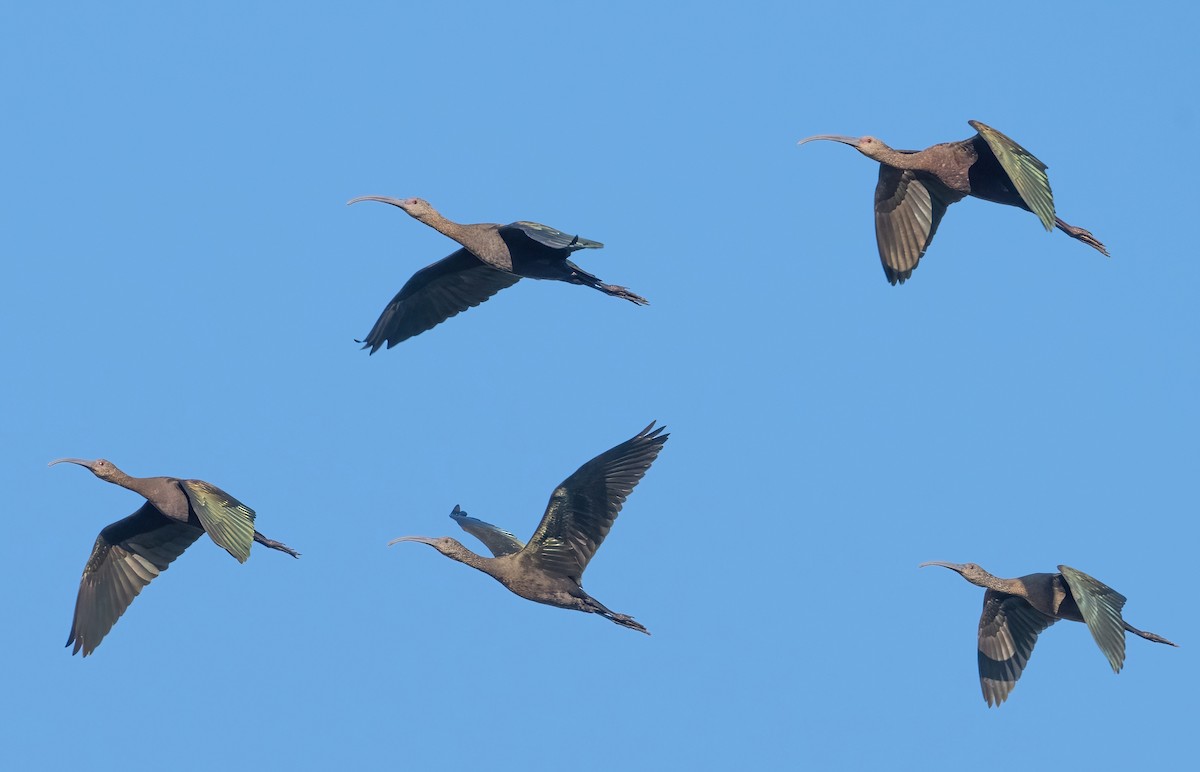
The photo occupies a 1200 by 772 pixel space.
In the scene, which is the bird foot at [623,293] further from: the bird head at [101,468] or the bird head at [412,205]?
the bird head at [101,468]

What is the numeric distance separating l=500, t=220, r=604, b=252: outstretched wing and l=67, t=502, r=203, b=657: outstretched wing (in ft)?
18.0

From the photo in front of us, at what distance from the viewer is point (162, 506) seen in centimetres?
2308

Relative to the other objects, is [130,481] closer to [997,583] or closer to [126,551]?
[126,551]

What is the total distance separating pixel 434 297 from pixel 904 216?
20.6 feet

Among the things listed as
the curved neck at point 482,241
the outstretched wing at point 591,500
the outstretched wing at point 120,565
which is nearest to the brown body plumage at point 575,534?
the outstretched wing at point 591,500

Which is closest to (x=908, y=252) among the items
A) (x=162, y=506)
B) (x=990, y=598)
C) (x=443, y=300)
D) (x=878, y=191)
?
(x=878, y=191)

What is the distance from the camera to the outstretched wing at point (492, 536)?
24562mm

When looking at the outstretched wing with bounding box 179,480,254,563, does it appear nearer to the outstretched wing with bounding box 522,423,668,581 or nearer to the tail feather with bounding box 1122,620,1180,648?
the outstretched wing with bounding box 522,423,668,581

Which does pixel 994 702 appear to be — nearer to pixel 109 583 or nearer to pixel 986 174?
pixel 986 174

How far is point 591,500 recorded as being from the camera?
21922 millimetres

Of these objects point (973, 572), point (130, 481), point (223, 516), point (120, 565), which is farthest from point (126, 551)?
point (973, 572)

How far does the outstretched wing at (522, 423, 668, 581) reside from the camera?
71.7 feet

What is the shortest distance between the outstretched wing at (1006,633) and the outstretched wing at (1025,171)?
483cm

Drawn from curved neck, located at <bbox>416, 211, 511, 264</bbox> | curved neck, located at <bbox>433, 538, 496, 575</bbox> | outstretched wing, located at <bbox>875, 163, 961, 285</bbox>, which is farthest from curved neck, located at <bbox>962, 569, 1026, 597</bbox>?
curved neck, located at <bbox>416, 211, 511, 264</bbox>
